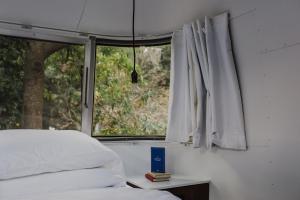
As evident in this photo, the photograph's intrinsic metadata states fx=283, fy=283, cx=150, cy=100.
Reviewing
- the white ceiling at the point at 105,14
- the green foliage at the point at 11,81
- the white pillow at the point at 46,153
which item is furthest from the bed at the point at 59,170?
the white ceiling at the point at 105,14

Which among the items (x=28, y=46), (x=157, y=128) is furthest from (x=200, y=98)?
(x=28, y=46)

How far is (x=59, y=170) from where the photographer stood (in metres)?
1.89

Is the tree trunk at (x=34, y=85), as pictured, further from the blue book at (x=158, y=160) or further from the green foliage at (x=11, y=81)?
the blue book at (x=158, y=160)

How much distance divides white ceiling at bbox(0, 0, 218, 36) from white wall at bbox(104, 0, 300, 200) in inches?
15.9

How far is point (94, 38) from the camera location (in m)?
2.73

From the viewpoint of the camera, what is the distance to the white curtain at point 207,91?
2.10 metres

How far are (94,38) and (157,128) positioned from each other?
42.6 inches

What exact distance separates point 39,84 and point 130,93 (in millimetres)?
867

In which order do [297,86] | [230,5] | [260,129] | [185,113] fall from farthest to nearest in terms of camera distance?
1. [185,113]
2. [230,5]
3. [260,129]
4. [297,86]

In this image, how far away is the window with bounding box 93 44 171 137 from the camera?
2803 millimetres

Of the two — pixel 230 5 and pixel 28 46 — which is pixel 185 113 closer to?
pixel 230 5

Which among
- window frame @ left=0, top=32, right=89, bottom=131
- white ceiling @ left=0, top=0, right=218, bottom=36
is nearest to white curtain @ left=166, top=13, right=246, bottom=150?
white ceiling @ left=0, top=0, right=218, bottom=36

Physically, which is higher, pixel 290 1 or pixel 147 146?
pixel 290 1

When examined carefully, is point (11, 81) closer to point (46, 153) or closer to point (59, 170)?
point (46, 153)
